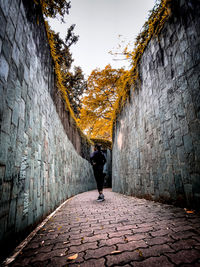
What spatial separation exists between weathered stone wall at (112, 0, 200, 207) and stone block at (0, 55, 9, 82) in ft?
9.83

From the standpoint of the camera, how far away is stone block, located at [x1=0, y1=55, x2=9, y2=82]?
1649 millimetres

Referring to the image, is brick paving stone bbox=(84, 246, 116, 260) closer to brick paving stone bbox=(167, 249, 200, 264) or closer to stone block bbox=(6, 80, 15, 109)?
brick paving stone bbox=(167, 249, 200, 264)

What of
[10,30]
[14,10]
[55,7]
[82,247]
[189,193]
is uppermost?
[55,7]

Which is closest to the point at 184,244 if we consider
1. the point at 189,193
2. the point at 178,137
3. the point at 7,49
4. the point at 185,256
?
the point at 185,256

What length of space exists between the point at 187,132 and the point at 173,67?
1.54 m

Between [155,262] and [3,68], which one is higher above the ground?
[3,68]

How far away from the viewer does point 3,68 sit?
66.7 inches

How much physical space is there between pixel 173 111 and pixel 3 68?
3237 millimetres

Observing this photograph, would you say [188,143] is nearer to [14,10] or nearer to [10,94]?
[10,94]

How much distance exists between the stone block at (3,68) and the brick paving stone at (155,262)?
7.50 ft

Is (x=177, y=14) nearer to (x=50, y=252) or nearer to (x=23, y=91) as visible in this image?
(x=23, y=91)

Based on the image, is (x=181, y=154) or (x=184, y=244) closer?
(x=184, y=244)

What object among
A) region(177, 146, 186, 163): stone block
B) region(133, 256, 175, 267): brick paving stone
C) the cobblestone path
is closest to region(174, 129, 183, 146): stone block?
region(177, 146, 186, 163): stone block

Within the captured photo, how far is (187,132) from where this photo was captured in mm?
2932
